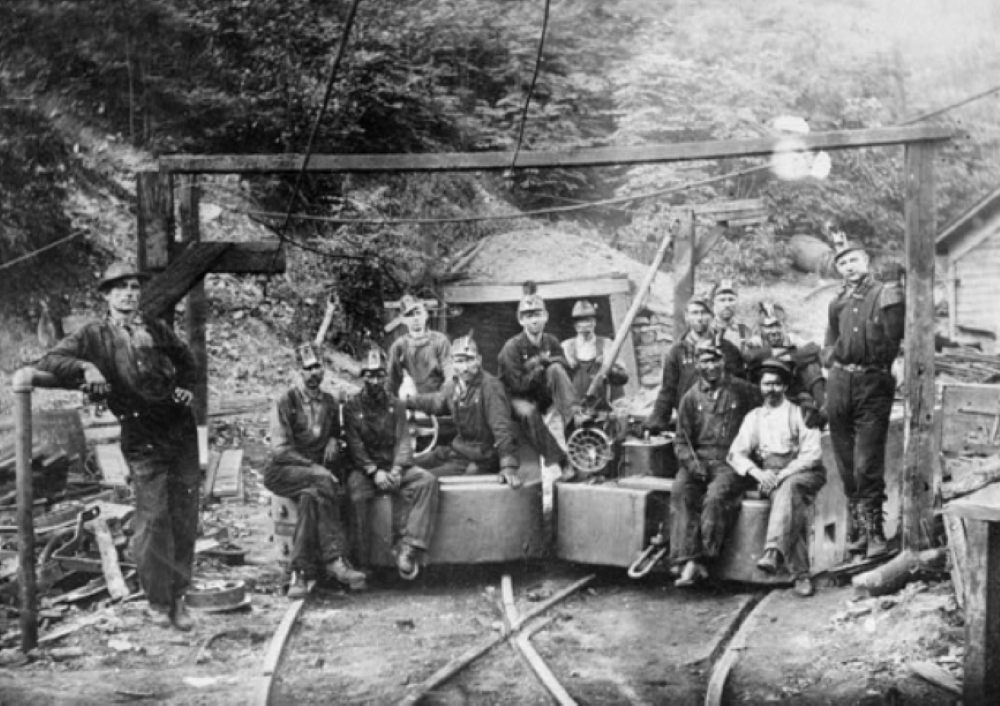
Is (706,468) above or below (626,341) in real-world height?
below

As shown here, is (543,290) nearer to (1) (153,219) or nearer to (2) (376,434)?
(2) (376,434)

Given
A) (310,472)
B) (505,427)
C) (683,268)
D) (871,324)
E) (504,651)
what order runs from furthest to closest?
(683,268) < (505,427) < (871,324) < (310,472) < (504,651)

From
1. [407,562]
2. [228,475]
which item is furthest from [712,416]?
[228,475]

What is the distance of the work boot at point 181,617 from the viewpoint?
665 centimetres

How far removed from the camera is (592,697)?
5699 millimetres

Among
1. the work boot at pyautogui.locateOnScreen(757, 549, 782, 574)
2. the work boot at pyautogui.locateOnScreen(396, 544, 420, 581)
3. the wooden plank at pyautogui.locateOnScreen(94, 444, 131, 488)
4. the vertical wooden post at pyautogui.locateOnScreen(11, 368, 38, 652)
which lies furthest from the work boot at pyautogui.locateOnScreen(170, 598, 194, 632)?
the work boot at pyautogui.locateOnScreen(757, 549, 782, 574)

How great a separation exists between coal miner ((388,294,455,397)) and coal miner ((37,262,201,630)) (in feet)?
7.04

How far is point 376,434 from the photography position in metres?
7.87

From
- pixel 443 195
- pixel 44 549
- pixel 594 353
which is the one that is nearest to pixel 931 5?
pixel 594 353

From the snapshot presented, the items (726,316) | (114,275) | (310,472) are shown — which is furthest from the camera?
(726,316)

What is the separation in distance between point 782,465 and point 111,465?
5.14m

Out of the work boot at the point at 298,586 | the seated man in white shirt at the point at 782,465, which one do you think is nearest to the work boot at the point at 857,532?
the seated man in white shirt at the point at 782,465

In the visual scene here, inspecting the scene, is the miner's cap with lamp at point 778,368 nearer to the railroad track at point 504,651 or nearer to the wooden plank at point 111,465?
the railroad track at point 504,651

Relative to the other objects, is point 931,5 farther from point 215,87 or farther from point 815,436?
point 215,87
